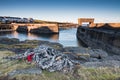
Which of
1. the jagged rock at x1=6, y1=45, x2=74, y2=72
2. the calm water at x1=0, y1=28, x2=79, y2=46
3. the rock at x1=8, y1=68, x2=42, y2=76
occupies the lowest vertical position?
the calm water at x1=0, y1=28, x2=79, y2=46

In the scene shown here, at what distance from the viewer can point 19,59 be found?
21.9ft

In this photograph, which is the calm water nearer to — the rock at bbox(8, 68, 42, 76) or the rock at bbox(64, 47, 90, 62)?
the rock at bbox(64, 47, 90, 62)

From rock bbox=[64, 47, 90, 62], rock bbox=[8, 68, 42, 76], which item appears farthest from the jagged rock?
rock bbox=[64, 47, 90, 62]

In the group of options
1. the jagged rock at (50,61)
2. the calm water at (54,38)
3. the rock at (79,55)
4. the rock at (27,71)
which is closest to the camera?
the rock at (27,71)

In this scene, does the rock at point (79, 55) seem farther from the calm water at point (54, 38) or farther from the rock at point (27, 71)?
the calm water at point (54, 38)

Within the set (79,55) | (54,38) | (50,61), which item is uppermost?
(50,61)

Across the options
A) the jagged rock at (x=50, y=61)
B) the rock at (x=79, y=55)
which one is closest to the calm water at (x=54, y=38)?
the rock at (x=79, y=55)

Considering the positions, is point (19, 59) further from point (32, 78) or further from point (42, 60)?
point (32, 78)

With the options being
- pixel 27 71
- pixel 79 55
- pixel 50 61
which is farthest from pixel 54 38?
pixel 27 71

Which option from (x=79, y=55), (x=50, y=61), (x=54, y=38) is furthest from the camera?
(x=54, y=38)

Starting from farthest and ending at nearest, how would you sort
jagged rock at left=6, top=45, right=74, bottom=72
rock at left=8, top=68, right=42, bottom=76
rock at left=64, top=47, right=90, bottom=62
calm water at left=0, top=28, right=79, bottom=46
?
calm water at left=0, top=28, right=79, bottom=46 < rock at left=64, top=47, right=90, bottom=62 < jagged rock at left=6, top=45, right=74, bottom=72 < rock at left=8, top=68, right=42, bottom=76

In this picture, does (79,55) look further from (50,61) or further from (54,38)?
(54,38)

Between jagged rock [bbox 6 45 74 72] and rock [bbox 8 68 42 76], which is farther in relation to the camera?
jagged rock [bbox 6 45 74 72]

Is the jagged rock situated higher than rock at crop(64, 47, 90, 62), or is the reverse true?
the jagged rock
